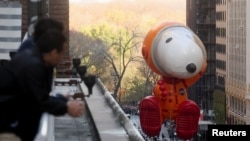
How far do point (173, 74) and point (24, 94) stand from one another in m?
9.83

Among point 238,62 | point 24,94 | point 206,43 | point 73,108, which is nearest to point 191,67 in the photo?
point 73,108

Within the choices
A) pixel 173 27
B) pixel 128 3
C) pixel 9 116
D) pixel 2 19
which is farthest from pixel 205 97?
pixel 9 116

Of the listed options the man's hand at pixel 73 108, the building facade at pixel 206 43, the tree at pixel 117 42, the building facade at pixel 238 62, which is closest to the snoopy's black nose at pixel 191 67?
the man's hand at pixel 73 108

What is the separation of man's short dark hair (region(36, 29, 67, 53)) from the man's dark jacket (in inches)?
1.6

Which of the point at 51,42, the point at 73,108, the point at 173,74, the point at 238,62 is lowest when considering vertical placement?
the point at 238,62

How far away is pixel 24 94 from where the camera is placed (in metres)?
3.79

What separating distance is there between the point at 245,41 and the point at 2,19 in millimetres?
41019

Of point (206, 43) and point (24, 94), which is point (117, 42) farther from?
point (24, 94)

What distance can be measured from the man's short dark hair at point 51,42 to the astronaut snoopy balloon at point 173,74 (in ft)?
30.5

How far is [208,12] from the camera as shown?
6606cm

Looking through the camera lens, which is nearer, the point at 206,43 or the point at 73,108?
the point at 73,108

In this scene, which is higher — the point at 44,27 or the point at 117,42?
the point at 44,27

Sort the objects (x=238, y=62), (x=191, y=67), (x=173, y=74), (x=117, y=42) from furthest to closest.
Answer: (x=117, y=42) → (x=238, y=62) → (x=173, y=74) → (x=191, y=67)

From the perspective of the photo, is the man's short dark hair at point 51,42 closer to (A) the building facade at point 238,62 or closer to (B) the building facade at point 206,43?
(A) the building facade at point 238,62
